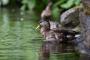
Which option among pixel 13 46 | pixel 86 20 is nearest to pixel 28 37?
pixel 13 46

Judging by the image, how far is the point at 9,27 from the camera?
13477 mm

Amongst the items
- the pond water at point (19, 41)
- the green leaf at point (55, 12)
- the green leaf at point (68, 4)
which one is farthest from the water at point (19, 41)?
the green leaf at point (68, 4)

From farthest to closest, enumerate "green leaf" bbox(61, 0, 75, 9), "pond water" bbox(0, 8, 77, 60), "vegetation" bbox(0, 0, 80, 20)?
"vegetation" bbox(0, 0, 80, 20) < "green leaf" bbox(61, 0, 75, 9) < "pond water" bbox(0, 8, 77, 60)

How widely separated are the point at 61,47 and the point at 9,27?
3636 mm

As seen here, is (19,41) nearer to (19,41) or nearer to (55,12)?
(19,41)

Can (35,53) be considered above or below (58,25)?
below

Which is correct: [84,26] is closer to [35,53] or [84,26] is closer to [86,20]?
[86,20]

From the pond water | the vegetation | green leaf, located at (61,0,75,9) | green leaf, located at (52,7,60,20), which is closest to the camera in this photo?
the pond water

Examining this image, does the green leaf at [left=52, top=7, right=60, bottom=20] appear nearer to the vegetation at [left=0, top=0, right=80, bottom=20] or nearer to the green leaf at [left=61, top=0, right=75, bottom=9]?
the vegetation at [left=0, top=0, right=80, bottom=20]

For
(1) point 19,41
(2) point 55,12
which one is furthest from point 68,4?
(1) point 19,41

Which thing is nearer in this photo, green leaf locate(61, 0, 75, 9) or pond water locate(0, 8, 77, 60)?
pond water locate(0, 8, 77, 60)

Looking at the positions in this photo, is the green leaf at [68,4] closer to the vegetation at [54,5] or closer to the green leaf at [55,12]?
the vegetation at [54,5]

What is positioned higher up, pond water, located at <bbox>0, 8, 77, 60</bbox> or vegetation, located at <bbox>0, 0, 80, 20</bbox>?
vegetation, located at <bbox>0, 0, 80, 20</bbox>

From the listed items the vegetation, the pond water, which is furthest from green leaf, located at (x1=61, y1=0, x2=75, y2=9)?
the pond water
